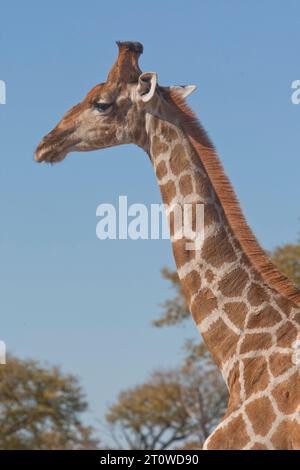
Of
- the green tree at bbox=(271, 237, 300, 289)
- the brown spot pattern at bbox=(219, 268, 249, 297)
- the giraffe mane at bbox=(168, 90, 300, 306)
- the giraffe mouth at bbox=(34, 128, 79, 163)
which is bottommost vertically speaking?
the brown spot pattern at bbox=(219, 268, 249, 297)

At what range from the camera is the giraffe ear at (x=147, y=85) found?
9.76m

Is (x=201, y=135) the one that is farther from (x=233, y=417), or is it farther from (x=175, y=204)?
(x=233, y=417)

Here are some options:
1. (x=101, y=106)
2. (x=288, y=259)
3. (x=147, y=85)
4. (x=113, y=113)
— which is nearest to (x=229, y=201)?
(x=147, y=85)

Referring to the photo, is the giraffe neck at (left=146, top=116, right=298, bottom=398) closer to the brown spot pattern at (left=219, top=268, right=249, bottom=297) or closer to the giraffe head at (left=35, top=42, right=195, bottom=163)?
the brown spot pattern at (left=219, top=268, right=249, bottom=297)

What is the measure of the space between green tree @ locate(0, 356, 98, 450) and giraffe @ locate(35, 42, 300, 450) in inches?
1232

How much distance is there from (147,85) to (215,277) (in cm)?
194

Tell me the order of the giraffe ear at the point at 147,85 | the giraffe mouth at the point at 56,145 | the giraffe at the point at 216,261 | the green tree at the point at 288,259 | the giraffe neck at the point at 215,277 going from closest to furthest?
the giraffe at the point at 216,261 → the giraffe neck at the point at 215,277 → the giraffe ear at the point at 147,85 → the giraffe mouth at the point at 56,145 → the green tree at the point at 288,259

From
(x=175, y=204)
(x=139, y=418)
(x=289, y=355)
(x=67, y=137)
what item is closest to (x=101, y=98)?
(x=67, y=137)

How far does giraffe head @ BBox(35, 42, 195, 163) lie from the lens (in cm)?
1001

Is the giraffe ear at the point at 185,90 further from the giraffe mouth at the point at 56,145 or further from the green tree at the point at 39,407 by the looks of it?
the green tree at the point at 39,407

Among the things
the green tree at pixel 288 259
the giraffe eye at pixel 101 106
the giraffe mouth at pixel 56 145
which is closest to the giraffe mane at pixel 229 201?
the giraffe eye at pixel 101 106

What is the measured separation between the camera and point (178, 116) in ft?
32.6

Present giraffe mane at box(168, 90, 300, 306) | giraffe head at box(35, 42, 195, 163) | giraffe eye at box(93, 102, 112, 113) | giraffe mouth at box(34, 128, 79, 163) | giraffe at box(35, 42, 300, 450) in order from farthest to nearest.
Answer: giraffe mouth at box(34, 128, 79, 163) < giraffe eye at box(93, 102, 112, 113) < giraffe head at box(35, 42, 195, 163) < giraffe mane at box(168, 90, 300, 306) < giraffe at box(35, 42, 300, 450)

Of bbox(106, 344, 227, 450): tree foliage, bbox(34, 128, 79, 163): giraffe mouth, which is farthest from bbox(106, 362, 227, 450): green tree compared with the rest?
bbox(34, 128, 79, 163): giraffe mouth
